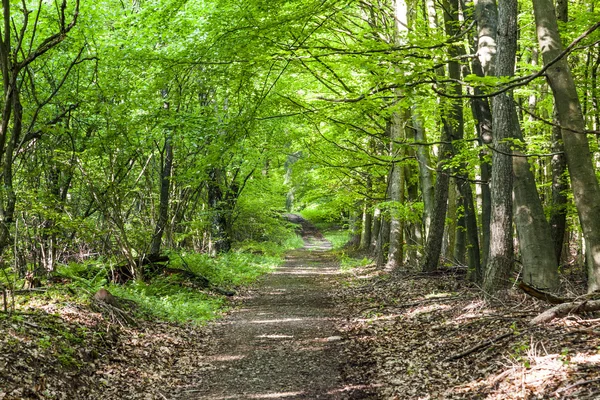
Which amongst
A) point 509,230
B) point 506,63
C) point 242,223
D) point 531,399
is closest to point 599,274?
point 509,230

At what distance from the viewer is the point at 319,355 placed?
294 inches

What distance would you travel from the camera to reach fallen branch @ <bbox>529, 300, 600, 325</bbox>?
543 centimetres

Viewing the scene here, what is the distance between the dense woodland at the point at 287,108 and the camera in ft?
23.7

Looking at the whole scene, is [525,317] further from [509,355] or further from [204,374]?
[204,374]

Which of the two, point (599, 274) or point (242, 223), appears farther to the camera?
point (242, 223)

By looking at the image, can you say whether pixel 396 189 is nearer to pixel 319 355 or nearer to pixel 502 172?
pixel 502 172

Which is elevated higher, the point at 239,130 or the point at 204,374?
the point at 239,130

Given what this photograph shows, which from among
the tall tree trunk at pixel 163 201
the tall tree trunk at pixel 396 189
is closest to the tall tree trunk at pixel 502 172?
the tall tree trunk at pixel 396 189

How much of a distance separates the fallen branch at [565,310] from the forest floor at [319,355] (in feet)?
0.32

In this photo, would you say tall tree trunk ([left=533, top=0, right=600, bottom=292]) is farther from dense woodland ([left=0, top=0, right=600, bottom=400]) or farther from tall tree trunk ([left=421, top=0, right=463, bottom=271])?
tall tree trunk ([left=421, top=0, right=463, bottom=271])

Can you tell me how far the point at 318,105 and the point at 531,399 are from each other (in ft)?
30.2

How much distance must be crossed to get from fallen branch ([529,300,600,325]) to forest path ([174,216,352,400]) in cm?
233

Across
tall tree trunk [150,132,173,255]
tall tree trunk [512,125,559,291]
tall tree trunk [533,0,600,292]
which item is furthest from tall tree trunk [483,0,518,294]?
tall tree trunk [150,132,173,255]

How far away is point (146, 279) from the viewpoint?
40.3ft
